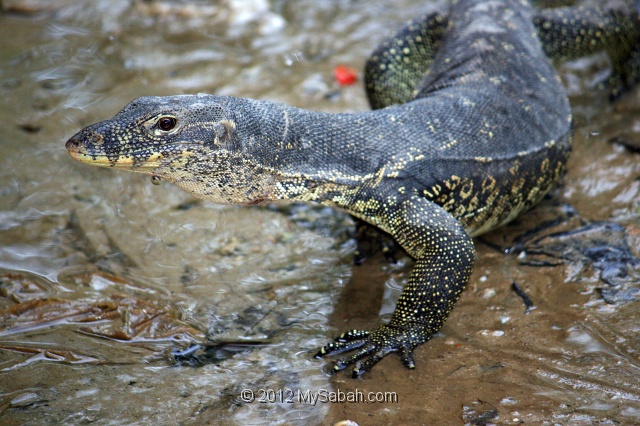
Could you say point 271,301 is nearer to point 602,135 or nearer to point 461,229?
point 461,229

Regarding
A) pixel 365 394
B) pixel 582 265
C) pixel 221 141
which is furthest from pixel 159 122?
pixel 582 265

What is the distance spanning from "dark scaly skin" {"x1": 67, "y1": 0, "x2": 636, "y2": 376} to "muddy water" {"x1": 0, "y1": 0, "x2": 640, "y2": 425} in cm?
47

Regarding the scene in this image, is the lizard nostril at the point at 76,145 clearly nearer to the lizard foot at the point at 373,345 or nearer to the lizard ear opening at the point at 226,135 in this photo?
the lizard ear opening at the point at 226,135

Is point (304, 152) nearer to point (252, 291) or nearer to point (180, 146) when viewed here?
point (180, 146)

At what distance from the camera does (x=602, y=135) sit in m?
7.88

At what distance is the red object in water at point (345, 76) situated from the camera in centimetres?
Answer: 925

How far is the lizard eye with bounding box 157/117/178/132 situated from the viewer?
16.8 feet

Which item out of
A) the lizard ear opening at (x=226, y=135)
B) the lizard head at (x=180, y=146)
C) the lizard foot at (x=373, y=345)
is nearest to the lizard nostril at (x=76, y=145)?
the lizard head at (x=180, y=146)

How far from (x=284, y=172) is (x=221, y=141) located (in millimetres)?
602

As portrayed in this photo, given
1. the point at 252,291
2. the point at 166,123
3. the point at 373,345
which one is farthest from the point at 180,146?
the point at 373,345

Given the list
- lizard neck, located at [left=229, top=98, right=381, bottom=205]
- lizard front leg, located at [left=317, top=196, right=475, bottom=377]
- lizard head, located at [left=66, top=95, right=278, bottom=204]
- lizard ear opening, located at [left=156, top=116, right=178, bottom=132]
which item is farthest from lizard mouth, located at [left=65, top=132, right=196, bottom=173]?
lizard front leg, located at [left=317, top=196, right=475, bottom=377]

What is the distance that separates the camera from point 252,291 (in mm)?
6172

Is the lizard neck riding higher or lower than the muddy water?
higher

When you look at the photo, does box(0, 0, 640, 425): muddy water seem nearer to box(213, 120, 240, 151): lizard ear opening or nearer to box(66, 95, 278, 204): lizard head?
box(66, 95, 278, 204): lizard head
